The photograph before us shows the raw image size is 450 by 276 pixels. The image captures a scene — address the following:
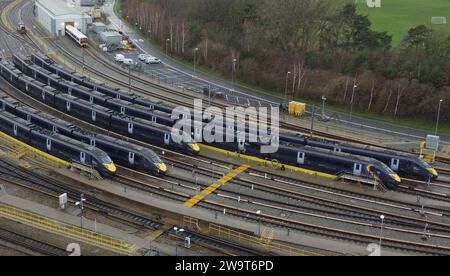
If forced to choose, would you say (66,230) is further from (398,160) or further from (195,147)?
(398,160)

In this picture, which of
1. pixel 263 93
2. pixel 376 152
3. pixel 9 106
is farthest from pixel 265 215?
pixel 263 93

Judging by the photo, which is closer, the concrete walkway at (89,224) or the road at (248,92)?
the concrete walkway at (89,224)

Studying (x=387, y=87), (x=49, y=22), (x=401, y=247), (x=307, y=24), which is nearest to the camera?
(x=401, y=247)

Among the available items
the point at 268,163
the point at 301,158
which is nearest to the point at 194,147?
the point at 268,163

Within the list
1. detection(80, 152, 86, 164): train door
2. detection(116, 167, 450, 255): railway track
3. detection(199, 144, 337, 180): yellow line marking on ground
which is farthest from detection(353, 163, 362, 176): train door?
detection(80, 152, 86, 164): train door

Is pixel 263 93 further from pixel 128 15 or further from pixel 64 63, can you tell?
pixel 128 15

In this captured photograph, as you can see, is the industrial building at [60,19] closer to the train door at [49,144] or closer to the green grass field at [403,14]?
the green grass field at [403,14]

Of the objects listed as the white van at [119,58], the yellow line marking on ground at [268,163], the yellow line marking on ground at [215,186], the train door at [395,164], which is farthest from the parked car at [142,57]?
the train door at [395,164]
